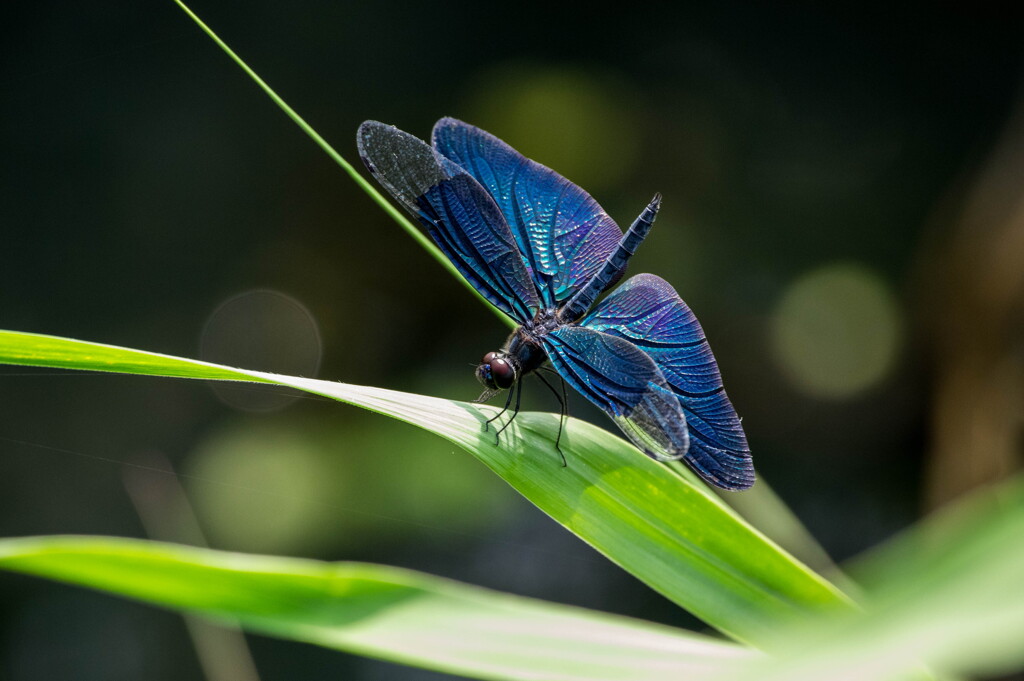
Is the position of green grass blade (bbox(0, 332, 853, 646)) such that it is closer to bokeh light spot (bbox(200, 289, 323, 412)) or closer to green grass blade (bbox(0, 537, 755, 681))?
green grass blade (bbox(0, 537, 755, 681))

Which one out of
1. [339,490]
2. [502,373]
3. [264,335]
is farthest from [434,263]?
[502,373]

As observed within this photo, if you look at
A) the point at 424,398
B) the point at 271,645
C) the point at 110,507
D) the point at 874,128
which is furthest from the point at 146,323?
the point at 874,128

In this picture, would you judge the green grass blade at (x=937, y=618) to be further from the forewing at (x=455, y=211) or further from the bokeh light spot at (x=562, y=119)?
the bokeh light spot at (x=562, y=119)

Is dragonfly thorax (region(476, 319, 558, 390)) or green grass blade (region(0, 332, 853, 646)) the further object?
dragonfly thorax (region(476, 319, 558, 390))

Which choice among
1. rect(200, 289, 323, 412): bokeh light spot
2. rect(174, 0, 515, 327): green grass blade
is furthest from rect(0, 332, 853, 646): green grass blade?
rect(200, 289, 323, 412): bokeh light spot

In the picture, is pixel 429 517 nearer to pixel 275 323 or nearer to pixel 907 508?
pixel 275 323

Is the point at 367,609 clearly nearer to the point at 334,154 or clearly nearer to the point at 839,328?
the point at 334,154

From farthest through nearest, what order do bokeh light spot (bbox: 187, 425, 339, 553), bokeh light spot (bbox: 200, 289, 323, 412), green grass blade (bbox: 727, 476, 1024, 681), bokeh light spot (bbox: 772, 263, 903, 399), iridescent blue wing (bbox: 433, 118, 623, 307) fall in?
bokeh light spot (bbox: 772, 263, 903, 399), bokeh light spot (bbox: 200, 289, 323, 412), bokeh light spot (bbox: 187, 425, 339, 553), iridescent blue wing (bbox: 433, 118, 623, 307), green grass blade (bbox: 727, 476, 1024, 681)
